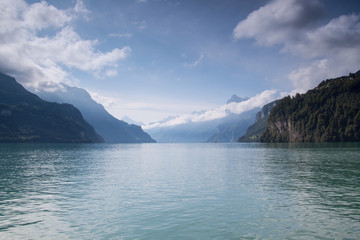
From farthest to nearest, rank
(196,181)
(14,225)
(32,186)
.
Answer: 1. (196,181)
2. (32,186)
3. (14,225)

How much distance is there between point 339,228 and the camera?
1800 centimetres

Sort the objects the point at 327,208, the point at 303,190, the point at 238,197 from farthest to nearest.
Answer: the point at 303,190 < the point at 238,197 < the point at 327,208

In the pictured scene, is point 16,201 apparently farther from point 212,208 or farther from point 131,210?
point 212,208

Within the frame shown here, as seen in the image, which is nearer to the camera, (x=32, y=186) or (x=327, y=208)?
(x=327, y=208)

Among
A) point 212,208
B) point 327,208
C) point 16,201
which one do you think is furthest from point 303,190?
point 16,201

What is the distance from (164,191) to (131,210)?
914 centimetres

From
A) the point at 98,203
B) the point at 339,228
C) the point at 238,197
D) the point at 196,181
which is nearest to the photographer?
the point at 339,228

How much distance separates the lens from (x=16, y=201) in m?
27.4

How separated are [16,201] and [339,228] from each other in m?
31.4

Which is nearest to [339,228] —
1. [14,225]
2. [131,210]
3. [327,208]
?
[327,208]

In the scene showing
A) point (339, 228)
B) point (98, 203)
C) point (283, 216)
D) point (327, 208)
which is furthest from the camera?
point (98, 203)

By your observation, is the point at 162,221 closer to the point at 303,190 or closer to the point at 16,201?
the point at 16,201

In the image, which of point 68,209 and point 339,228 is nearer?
point 339,228

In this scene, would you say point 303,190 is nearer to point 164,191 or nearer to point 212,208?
point 212,208
